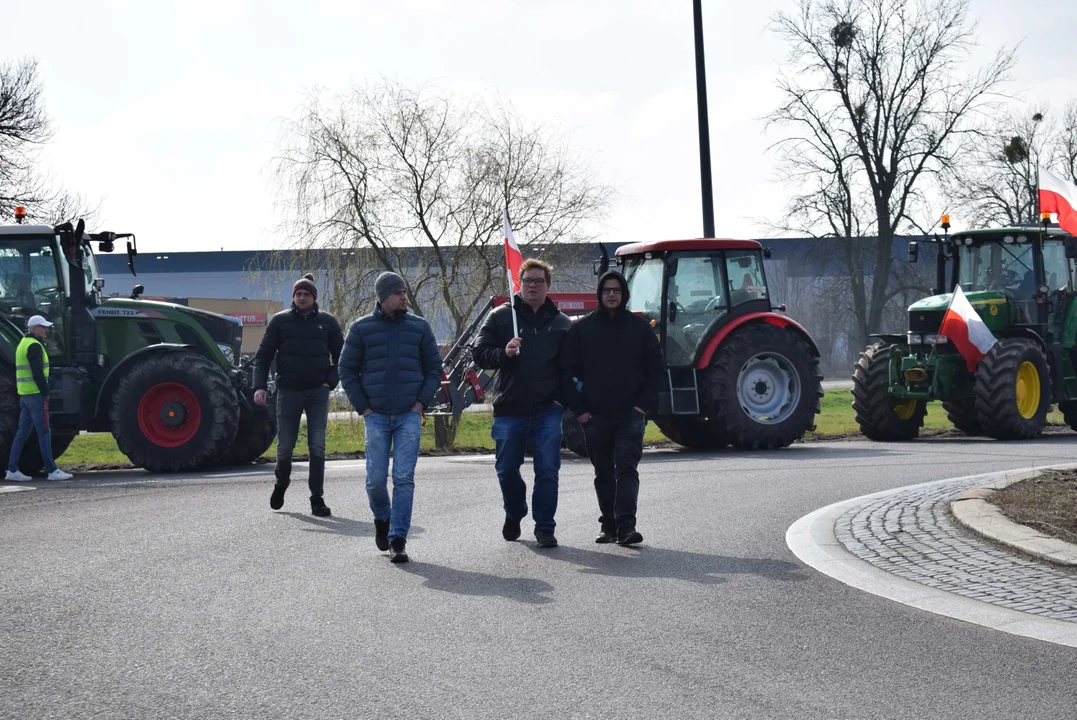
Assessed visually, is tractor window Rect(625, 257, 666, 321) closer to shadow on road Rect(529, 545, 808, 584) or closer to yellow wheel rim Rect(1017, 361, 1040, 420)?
yellow wheel rim Rect(1017, 361, 1040, 420)

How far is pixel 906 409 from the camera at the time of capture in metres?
20.0

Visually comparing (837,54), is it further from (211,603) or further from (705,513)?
(211,603)

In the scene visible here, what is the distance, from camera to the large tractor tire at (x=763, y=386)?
1723 centimetres

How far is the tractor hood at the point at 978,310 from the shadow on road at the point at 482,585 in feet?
41.2

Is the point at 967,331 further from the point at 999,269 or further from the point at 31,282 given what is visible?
the point at 31,282

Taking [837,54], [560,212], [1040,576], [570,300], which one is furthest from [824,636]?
[837,54]

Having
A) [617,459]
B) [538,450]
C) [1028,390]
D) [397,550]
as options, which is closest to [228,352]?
[538,450]

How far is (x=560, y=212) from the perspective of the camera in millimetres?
→ 25391

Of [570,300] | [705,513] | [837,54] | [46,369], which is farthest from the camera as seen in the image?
[837,54]

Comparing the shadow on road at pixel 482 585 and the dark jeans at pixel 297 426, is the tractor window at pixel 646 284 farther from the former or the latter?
the shadow on road at pixel 482 585

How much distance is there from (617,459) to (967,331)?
1048 centimetres

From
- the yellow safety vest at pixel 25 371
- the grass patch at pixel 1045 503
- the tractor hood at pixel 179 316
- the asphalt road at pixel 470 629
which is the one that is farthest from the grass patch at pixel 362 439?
the grass patch at pixel 1045 503

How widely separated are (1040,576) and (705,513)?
11.7 feet

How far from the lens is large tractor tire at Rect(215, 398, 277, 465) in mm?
17016
